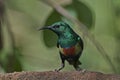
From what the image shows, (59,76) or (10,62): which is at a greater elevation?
(59,76)

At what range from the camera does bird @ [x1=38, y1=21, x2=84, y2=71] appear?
8.14 feet

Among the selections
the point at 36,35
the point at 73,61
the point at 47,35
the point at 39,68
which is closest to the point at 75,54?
the point at 73,61

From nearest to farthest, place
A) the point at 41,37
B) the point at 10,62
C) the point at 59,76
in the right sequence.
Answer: the point at 59,76 < the point at 10,62 < the point at 41,37

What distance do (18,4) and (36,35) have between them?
17.1 inches

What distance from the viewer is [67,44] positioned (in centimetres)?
250

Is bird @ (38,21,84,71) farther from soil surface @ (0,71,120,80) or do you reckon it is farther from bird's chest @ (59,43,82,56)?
soil surface @ (0,71,120,80)

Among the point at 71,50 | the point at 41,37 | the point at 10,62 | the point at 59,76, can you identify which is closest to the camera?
the point at 59,76

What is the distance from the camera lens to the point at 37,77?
2.32 meters

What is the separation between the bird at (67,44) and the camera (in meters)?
2.48

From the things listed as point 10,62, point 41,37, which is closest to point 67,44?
point 10,62

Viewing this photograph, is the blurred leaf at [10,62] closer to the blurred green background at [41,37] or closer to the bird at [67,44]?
the blurred green background at [41,37]

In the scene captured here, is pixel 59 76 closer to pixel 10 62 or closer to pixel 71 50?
pixel 71 50

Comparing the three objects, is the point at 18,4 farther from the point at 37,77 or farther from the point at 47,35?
the point at 37,77

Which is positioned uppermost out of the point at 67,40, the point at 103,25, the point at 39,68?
the point at 67,40
